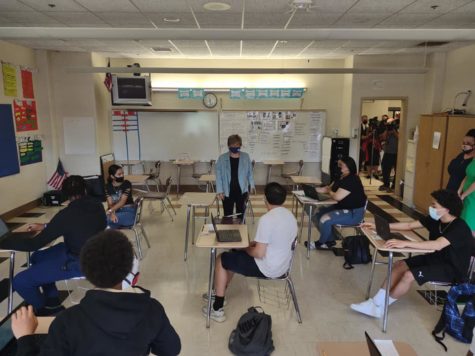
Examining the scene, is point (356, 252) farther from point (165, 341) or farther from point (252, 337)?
point (165, 341)

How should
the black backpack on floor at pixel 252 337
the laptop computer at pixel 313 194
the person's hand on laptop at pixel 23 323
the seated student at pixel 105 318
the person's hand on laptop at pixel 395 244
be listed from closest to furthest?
the seated student at pixel 105 318 → the person's hand on laptop at pixel 23 323 → the black backpack on floor at pixel 252 337 → the person's hand on laptop at pixel 395 244 → the laptop computer at pixel 313 194

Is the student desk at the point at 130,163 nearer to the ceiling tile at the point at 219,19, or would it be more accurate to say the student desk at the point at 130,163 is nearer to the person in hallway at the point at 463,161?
the ceiling tile at the point at 219,19

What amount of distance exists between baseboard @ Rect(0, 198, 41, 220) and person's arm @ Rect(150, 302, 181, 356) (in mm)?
5674

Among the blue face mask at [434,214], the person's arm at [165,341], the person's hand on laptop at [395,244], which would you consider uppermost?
the blue face mask at [434,214]

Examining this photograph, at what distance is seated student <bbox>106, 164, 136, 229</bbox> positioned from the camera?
4453mm

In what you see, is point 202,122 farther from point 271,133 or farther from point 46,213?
point 46,213

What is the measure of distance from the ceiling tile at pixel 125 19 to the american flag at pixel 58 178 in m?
3.81

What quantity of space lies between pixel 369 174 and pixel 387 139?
79.6 inches

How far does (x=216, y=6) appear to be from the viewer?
13.4ft

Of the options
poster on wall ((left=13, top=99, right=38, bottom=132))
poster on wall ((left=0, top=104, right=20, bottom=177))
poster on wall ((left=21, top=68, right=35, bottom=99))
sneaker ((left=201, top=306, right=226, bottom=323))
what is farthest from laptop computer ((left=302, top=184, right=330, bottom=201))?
poster on wall ((left=21, top=68, right=35, bottom=99))

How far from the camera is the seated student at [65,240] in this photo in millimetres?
2781

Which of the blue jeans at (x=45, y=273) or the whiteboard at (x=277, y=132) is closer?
the blue jeans at (x=45, y=273)

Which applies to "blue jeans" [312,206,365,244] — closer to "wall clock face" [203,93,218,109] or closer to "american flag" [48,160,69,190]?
"wall clock face" [203,93,218,109]

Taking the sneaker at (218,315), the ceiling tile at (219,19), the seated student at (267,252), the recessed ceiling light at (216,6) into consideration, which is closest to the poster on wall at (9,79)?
the ceiling tile at (219,19)
